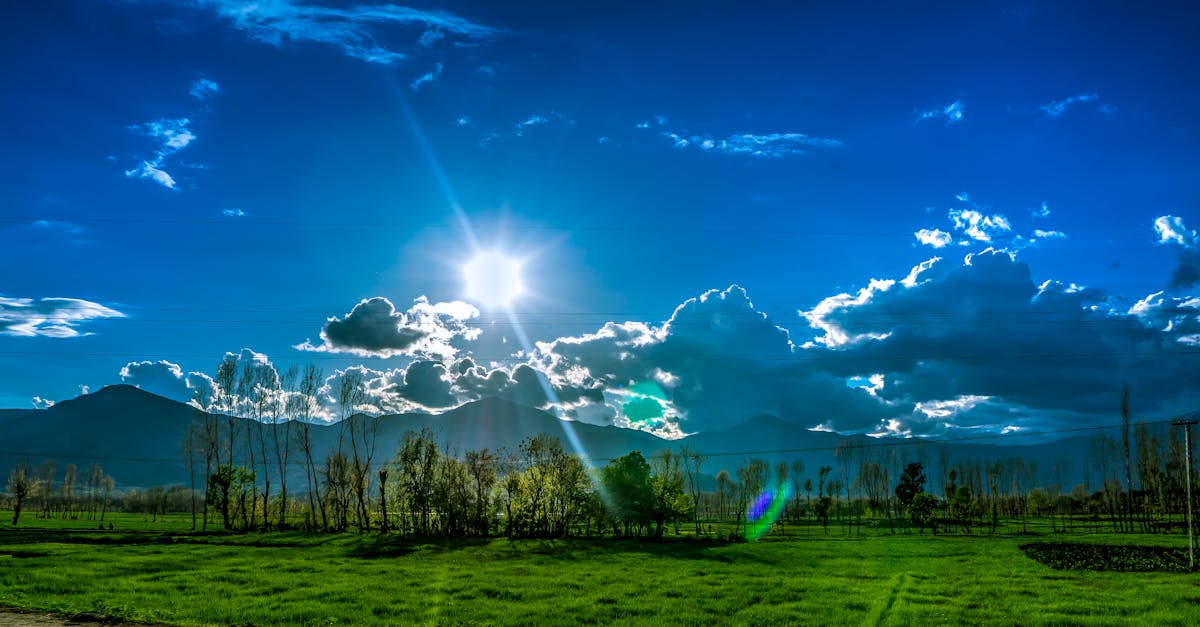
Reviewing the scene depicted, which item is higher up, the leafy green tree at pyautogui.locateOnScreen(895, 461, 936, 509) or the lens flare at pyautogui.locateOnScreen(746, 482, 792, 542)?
the leafy green tree at pyautogui.locateOnScreen(895, 461, 936, 509)

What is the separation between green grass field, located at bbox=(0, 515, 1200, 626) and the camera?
31875 mm

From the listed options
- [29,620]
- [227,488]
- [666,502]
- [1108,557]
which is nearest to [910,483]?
[666,502]

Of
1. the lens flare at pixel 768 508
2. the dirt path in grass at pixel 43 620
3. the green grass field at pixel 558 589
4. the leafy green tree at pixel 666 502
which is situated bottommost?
the lens flare at pixel 768 508

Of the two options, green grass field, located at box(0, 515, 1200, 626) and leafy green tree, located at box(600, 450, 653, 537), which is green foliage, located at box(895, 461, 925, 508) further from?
green grass field, located at box(0, 515, 1200, 626)

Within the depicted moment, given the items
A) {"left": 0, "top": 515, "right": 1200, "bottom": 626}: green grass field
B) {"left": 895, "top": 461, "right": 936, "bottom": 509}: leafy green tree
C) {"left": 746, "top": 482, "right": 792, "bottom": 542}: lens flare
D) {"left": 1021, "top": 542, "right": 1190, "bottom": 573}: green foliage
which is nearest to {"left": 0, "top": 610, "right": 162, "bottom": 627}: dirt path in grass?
{"left": 0, "top": 515, "right": 1200, "bottom": 626}: green grass field

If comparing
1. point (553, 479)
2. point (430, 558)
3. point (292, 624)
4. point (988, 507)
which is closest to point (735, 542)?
point (553, 479)

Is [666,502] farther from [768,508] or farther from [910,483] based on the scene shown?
[768,508]

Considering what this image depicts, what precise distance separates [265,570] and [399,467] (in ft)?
182

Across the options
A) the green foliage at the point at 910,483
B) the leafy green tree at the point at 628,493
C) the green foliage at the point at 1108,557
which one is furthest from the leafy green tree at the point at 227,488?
the green foliage at the point at 910,483

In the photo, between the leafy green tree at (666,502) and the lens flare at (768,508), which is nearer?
the leafy green tree at (666,502)

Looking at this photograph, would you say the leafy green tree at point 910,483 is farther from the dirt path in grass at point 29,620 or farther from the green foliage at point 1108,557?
the dirt path in grass at point 29,620

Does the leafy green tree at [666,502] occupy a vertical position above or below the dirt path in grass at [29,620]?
below

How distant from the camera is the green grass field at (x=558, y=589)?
105ft

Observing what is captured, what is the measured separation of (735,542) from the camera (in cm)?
9319
